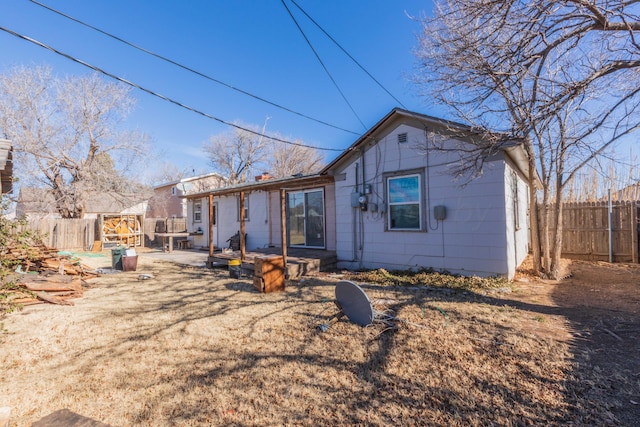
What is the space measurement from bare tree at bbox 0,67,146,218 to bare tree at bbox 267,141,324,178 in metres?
13.6

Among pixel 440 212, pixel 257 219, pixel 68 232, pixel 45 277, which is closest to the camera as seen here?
pixel 45 277

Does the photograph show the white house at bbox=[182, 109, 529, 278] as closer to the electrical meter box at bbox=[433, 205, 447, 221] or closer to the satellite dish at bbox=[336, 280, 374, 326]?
the electrical meter box at bbox=[433, 205, 447, 221]

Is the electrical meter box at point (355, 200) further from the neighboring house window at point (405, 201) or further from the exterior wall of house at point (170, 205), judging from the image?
the exterior wall of house at point (170, 205)

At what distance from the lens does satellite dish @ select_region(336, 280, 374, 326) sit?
419 cm

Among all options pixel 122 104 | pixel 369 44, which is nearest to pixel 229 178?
pixel 122 104

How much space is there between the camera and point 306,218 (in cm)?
1049

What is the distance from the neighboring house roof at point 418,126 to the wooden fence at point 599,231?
102 inches

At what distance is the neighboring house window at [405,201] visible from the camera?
762 cm

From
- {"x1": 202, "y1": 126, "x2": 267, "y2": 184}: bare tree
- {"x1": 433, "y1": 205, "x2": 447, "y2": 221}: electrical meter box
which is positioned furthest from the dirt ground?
{"x1": 202, "y1": 126, "x2": 267, "y2": 184}: bare tree

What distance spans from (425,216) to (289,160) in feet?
84.3

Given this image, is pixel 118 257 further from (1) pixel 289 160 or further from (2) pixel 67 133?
(1) pixel 289 160

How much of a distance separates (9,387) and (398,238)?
7.21m

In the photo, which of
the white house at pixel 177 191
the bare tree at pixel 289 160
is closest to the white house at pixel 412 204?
the white house at pixel 177 191

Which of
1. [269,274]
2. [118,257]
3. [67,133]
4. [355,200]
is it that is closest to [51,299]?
[118,257]
